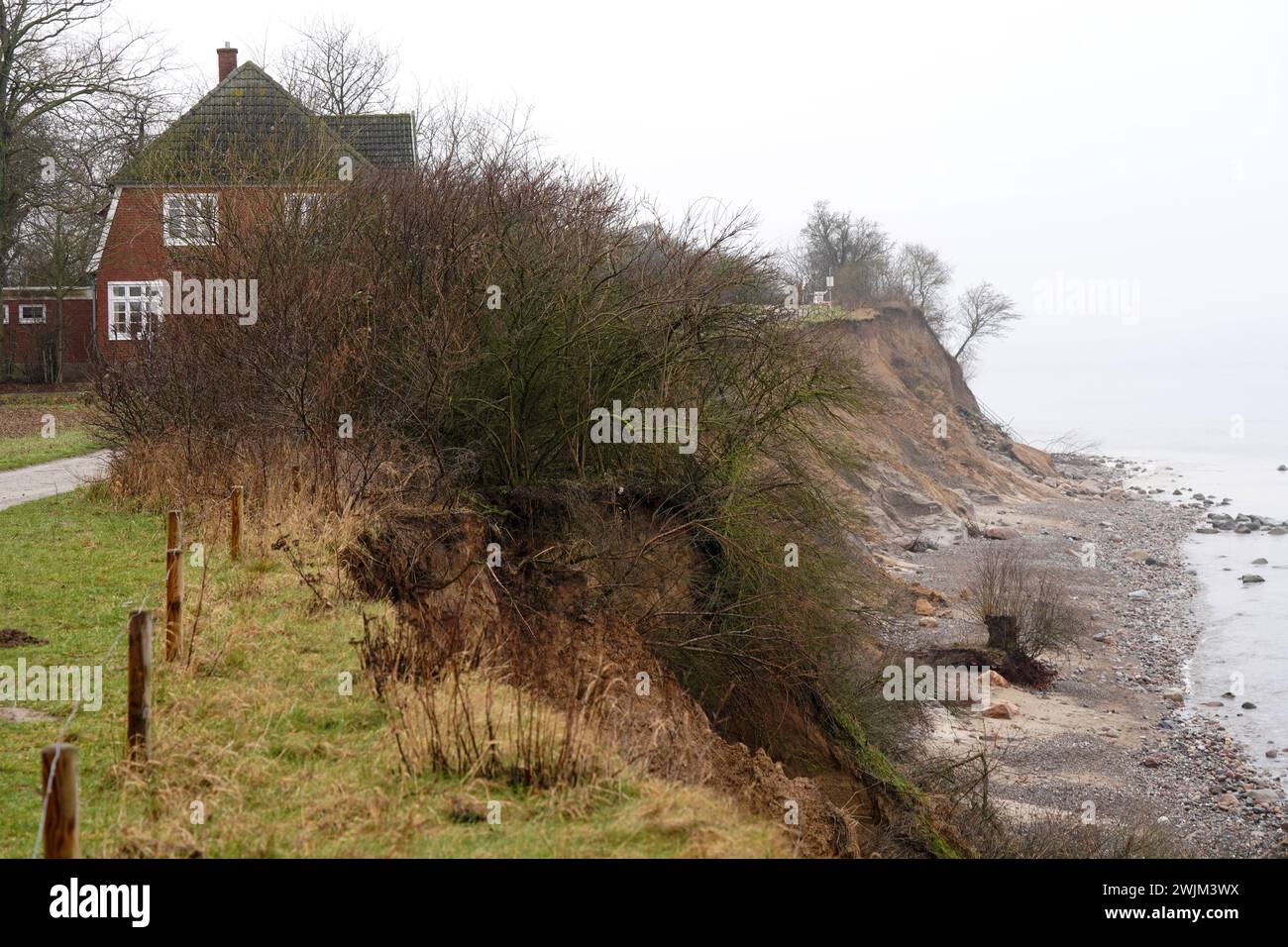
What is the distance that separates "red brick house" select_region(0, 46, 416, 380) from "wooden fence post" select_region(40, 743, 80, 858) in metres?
13.6

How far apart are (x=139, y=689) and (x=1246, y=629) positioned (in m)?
34.6

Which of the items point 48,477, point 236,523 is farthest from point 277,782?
point 48,477

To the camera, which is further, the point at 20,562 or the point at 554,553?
the point at 554,553

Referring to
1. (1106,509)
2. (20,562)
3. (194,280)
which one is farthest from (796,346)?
(1106,509)

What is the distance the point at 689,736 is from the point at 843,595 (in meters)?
6.85

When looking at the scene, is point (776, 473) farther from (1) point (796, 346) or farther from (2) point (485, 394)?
(2) point (485, 394)

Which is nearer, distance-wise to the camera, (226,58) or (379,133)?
(379,133)

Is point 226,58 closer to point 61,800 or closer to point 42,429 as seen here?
point 42,429

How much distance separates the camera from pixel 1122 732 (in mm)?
22516

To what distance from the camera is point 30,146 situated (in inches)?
1462

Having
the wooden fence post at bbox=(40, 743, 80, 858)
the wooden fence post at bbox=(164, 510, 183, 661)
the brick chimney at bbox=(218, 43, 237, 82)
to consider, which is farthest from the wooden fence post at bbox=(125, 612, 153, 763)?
the brick chimney at bbox=(218, 43, 237, 82)

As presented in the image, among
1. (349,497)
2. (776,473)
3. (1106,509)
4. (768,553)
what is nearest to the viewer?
(349,497)

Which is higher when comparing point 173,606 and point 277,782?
point 173,606

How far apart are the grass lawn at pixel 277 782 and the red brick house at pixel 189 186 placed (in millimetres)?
9348
